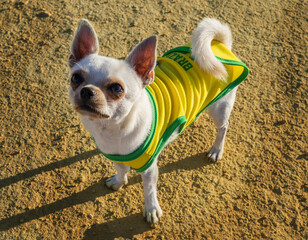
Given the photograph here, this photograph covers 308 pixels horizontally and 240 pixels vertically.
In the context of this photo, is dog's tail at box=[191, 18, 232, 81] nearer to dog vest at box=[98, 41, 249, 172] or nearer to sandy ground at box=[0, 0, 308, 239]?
dog vest at box=[98, 41, 249, 172]

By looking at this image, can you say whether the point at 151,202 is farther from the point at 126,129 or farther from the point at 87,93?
the point at 87,93

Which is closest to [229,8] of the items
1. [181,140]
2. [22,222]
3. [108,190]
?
[181,140]

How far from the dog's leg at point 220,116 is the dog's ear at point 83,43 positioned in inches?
65.1

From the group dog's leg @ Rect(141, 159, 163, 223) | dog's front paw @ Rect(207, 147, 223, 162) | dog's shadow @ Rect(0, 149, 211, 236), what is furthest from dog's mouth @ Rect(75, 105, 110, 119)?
dog's front paw @ Rect(207, 147, 223, 162)

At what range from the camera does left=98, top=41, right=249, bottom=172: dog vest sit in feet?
9.80

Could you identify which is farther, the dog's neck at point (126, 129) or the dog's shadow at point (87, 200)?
the dog's shadow at point (87, 200)

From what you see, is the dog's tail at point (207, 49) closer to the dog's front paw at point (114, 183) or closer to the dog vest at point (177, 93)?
the dog vest at point (177, 93)

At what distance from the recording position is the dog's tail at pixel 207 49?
10.2ft

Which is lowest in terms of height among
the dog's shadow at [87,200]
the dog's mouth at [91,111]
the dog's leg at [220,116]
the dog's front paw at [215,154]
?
the dog's shadow at [87,200]

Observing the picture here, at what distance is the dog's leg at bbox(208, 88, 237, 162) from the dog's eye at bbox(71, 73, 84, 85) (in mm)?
1753

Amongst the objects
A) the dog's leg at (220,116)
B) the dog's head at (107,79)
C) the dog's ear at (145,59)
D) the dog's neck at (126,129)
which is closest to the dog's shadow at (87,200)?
the dog's leg at (220,116)

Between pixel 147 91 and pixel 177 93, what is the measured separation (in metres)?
0.31

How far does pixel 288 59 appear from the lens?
17.5 feet

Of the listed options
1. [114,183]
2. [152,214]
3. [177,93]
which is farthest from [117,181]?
[177,93]
